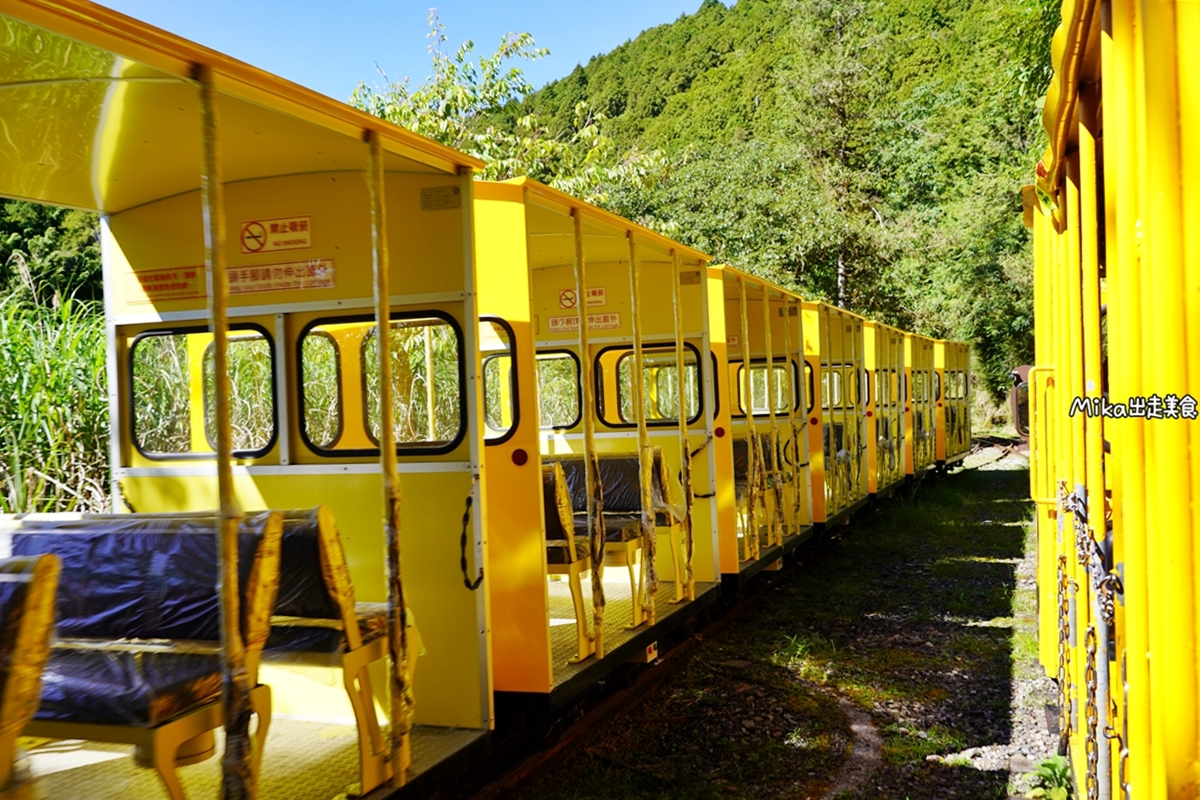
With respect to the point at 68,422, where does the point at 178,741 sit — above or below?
below

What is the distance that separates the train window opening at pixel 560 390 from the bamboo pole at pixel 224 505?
16.7 feet

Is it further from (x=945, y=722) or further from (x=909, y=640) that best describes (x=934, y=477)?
(x=945, y=722)

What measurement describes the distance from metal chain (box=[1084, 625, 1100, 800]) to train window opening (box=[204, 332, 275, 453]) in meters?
3.57


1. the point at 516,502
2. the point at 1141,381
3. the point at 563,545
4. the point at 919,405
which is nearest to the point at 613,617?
the point at 563,545

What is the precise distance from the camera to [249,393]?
19.1 feet

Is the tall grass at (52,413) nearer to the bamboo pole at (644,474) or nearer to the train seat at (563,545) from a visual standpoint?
the train seat at (563,545)

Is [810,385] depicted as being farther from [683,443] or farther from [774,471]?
[683,443]

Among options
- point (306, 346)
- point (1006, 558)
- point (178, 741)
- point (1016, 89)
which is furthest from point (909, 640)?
point (1016, 89)

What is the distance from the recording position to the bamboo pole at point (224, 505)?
113 inches

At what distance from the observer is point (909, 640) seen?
25.3 ft

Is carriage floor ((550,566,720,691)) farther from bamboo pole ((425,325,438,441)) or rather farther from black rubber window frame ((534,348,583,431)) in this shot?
bamboo pole ((425,325,438,441))

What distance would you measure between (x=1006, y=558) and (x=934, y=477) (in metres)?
9.39

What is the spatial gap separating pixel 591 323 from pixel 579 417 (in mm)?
799

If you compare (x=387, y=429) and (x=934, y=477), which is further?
(x=934, y=477)
